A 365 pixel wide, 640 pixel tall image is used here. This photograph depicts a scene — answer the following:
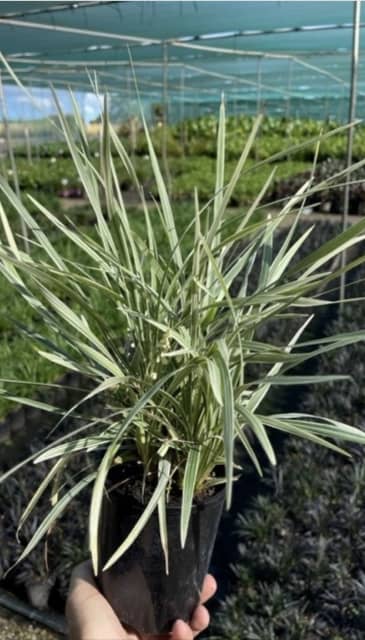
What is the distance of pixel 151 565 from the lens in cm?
100

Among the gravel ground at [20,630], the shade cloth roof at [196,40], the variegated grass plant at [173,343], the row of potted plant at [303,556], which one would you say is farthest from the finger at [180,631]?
the shade cloth roof at [196,40]

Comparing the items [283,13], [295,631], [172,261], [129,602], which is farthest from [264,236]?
[283,13]

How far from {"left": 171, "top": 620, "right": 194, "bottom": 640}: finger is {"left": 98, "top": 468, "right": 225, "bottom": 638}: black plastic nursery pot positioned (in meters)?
0.02

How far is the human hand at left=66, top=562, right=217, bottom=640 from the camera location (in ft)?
3.15

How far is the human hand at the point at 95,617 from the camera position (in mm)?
960

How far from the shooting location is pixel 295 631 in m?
1.56

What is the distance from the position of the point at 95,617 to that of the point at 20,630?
3.47 ft

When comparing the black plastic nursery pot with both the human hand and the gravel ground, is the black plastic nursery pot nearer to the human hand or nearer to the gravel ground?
the human hand

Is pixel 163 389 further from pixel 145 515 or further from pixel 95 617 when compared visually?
pixel 95 617

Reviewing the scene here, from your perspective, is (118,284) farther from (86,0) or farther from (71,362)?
(86,0)

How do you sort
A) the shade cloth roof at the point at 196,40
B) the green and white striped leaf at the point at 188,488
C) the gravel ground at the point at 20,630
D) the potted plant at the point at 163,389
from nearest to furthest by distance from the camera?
1. the green and white striped leaf at the point at 188,488
2. the potted plant at the point at 163,389
3. the gravel ground at the point at 20,630
4. the shade cloth roof at the point at 196,40

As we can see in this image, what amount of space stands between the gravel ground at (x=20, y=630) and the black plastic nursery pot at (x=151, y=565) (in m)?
0.95

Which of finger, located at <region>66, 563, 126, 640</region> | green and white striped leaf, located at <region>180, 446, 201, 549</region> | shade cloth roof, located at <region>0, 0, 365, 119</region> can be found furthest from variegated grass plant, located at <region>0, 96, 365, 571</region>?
shade cloth roof, located at <region>0, 0, 365, 119</region>

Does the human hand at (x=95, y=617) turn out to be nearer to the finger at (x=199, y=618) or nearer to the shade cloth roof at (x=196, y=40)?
the finger at (x=199, y=618)
